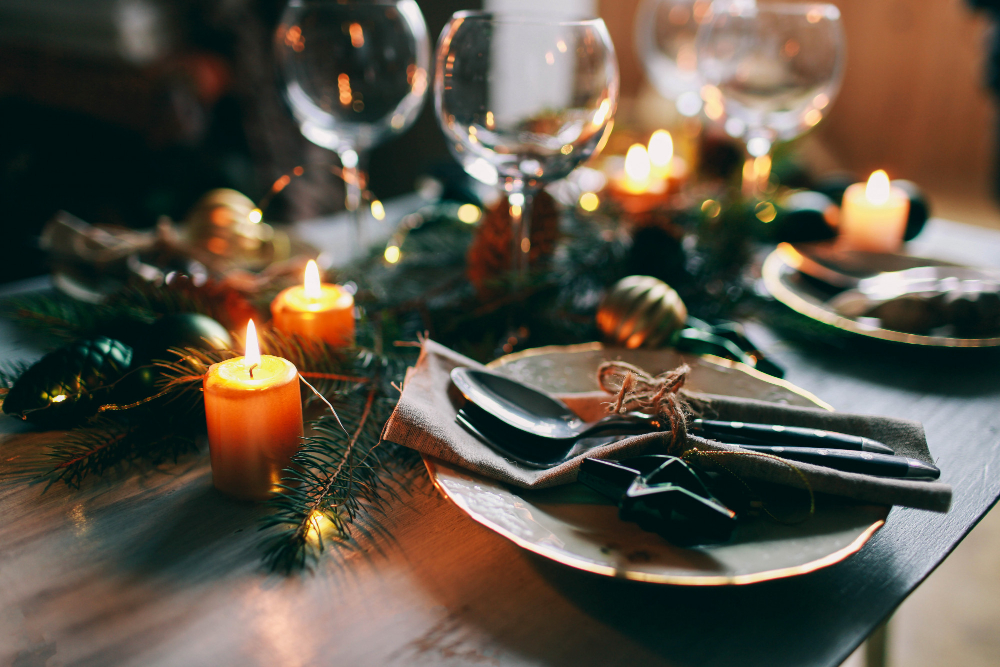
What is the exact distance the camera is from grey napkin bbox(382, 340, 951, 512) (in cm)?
33

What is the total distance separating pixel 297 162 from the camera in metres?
1.78

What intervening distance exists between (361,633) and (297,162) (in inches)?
64.9

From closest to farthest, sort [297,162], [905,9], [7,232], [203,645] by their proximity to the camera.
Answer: [203,645] → [7,232] → [297,162] → [905,9]

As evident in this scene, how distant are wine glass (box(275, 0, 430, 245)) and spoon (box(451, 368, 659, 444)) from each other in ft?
1.08

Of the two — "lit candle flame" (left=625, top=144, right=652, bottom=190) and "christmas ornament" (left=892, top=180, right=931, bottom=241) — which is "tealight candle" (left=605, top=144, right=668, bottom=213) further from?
"christmas ornament" (left=892, top=180, right=931, bottom=241)

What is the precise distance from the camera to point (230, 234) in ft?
2.30

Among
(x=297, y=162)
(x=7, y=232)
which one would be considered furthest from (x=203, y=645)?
(x=297, y=162)

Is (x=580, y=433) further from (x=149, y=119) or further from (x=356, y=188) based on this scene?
(x=149, y=119)

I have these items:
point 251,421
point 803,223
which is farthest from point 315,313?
point 803,223

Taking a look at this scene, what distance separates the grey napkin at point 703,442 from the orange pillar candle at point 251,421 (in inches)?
2.4

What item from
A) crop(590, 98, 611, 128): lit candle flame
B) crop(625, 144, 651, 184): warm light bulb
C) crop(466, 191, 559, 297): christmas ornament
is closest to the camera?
crop(590, 98, 611, 128): lit candle flame

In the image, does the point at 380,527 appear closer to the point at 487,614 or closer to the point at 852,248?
the point at 487,614

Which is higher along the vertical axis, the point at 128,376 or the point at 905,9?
the point at 905,9

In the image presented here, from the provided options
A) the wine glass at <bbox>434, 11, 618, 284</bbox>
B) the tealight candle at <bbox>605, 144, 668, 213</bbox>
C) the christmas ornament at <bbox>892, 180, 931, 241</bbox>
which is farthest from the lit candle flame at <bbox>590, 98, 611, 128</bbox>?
the christmas ornament at <bbox>892, 180, 931, 241</bbox>
